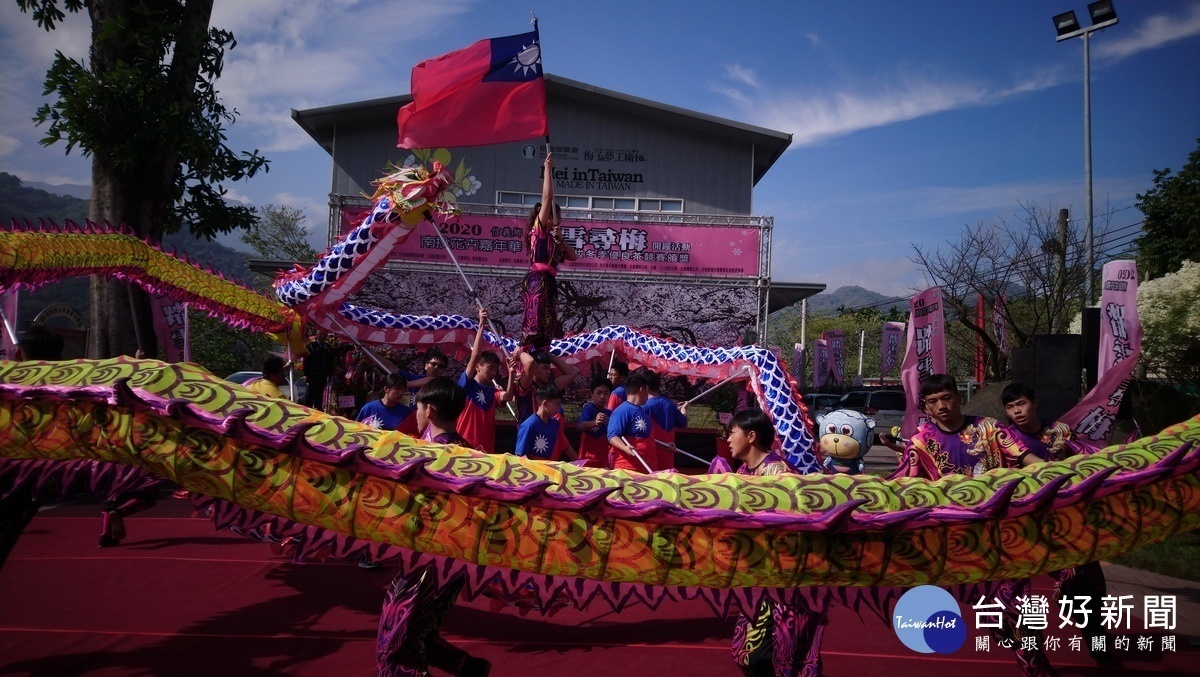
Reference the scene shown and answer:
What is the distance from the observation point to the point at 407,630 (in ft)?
7.32

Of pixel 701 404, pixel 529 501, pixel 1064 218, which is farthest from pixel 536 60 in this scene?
pixel 1064 218

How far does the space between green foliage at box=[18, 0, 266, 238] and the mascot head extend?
22.1 feet

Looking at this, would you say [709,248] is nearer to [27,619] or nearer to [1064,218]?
[1064,218]

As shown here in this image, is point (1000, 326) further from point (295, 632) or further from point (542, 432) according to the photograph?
point (295, 632)

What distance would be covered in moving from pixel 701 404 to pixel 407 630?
12647mm

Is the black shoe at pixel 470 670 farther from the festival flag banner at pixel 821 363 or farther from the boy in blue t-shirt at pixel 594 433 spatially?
the festival flag banner at pixel 821 363

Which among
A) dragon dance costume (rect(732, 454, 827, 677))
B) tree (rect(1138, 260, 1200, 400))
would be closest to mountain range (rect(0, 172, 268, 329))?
dragon dance costume (rect(732, 454, 827, 677))

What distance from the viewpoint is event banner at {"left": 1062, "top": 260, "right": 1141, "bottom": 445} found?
452 centimetres

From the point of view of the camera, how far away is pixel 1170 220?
1464 cm

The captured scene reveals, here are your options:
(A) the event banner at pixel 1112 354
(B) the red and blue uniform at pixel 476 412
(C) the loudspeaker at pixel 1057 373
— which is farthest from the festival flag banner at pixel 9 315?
(C) the loudspeaker at pixel 1057 373

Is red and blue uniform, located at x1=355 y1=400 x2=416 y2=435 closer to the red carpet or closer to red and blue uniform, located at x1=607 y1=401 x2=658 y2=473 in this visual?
the red carpet

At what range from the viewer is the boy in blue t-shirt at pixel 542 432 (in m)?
4.34

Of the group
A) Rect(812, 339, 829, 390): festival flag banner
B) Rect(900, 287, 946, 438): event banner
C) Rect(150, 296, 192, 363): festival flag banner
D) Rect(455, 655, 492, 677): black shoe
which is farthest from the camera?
Rect(812, 339, 829, 390): festival flag banner

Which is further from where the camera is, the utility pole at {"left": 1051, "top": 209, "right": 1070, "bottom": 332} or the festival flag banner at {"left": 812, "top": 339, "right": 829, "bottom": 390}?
the festival flag banner at {"left": 812, "top": 339, "right": 829, "bottom": 390}
